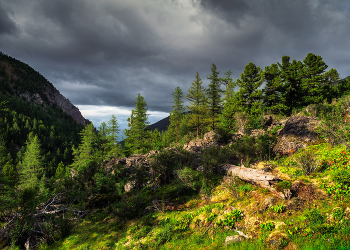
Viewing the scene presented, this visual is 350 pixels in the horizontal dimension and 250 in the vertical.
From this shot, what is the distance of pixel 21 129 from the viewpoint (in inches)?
3834

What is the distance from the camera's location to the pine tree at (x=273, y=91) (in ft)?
82.6

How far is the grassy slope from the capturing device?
12.1 feet

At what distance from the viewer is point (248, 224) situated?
4668mm

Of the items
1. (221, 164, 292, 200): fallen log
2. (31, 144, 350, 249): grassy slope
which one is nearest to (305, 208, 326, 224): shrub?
(31, 144, 350, 249): grassy slope

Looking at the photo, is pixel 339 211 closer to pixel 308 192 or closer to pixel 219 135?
pixel 308 192

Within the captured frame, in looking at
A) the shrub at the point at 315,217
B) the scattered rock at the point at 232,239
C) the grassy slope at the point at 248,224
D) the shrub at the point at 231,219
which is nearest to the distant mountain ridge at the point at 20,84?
the grassy slope at the point at 248,224

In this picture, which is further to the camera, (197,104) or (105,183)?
(197,104)

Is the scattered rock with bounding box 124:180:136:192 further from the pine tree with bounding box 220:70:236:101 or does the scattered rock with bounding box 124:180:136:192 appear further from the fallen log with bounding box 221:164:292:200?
the pine tree with bounding box 220:70:236:101

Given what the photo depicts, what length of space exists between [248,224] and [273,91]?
28289 mm

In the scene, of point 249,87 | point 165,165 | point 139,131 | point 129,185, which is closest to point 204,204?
point 165,165

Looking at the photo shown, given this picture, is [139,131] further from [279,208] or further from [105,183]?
[279,208]

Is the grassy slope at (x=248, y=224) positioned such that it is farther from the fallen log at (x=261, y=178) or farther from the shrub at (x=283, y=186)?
the shrub at (x=283, y=186)

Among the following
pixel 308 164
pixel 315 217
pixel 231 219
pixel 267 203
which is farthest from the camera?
pixel 308 164

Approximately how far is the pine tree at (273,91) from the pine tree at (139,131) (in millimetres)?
22443
